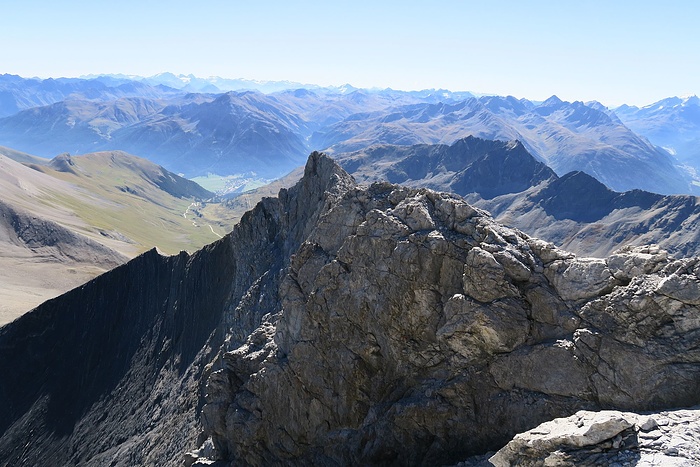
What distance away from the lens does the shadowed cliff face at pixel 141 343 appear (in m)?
51.9

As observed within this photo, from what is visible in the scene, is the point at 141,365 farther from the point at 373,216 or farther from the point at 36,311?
the point at 373,216

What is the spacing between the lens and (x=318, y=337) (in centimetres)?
3228

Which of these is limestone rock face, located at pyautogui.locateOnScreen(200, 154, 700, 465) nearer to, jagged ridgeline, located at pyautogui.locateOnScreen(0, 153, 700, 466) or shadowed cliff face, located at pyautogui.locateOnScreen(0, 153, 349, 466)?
jagged ridgeline, located at pyautogui.locateOnScreen(0, 153, 700, 466)

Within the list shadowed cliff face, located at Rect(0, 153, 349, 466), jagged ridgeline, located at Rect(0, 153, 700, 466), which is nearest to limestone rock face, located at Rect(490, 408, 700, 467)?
jagged ridgeline, located at Rect(0, 153, 700, 466)

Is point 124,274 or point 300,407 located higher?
point 300,407

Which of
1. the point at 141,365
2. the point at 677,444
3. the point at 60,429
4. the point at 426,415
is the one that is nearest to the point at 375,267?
the point at 426,415

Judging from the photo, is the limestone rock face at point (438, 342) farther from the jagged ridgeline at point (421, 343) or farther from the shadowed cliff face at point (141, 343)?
the shadowed cliff face at point (141, 343)

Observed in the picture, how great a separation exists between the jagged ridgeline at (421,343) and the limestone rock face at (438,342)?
0.08 metres

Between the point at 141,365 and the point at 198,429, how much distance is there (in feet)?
83.1

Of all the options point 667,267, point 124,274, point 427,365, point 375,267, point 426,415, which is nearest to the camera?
point 667,267

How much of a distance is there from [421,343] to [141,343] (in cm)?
5288

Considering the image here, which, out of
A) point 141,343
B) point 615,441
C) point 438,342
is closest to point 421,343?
point 438,342

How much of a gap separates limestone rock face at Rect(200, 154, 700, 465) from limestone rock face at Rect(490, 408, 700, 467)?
26cm

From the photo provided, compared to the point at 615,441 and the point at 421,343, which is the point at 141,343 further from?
the point at 615,441
